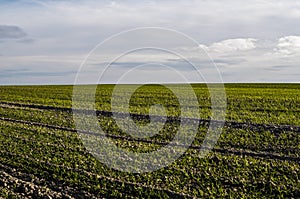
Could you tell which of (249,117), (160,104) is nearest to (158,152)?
(249,117)

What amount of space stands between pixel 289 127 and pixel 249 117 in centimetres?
296

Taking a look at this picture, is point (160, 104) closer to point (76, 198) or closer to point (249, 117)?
point (249, 117)

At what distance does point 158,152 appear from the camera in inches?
609

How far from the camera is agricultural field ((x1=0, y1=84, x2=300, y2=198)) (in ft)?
38.0

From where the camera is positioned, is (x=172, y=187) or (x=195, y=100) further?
(x=195, y=100)

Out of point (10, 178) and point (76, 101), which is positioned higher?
point (76, 101)

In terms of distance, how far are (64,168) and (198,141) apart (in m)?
6.09

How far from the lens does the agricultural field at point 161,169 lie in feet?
38.0

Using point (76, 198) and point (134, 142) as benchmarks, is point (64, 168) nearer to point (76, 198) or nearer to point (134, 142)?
point (76, 198)

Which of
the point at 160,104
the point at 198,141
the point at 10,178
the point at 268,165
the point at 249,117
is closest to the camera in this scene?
the point at 10,178

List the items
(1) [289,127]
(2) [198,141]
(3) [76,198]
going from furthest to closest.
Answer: (1) [289,127] < (2) [198,141] < (3) [76,198]

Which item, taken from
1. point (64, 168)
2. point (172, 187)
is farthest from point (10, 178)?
point (172, 187)

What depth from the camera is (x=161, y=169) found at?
43.4 feet

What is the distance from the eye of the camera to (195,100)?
1152 inches
